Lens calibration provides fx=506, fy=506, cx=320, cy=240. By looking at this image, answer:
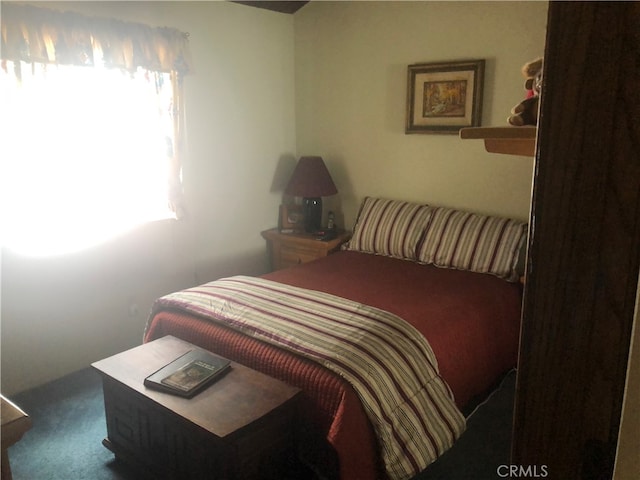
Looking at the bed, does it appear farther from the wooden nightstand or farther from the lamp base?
the lamp base

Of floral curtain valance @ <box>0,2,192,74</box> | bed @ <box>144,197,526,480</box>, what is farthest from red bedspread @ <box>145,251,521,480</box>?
floral curtain valance @ <box>0,2,192,74</box>

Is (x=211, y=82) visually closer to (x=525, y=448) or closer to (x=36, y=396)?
(x=36, y=396)

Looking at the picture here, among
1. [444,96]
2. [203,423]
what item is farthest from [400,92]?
[203,423]

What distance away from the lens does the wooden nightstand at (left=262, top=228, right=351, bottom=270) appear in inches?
139

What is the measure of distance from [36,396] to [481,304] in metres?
2.33

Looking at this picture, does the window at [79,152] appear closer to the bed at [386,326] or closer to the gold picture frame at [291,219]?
the bed at [386,326]

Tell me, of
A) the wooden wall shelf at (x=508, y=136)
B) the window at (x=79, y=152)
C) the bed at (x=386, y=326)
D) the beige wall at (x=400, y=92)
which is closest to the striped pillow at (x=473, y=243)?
the bed at (x=386, y=326)

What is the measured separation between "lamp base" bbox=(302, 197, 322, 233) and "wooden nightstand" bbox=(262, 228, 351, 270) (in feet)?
0.27

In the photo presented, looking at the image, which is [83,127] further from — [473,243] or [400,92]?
[473,243]

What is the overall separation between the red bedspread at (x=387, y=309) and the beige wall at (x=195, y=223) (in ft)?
2.15

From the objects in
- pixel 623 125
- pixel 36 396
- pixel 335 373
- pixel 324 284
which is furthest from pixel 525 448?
pixel 36 396

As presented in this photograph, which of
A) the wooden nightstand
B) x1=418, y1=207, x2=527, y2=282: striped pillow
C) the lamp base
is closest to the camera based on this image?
x1=418, y1=207, x2=527, y2=282: striped pillow

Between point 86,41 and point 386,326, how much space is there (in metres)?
2.08

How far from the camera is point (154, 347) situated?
2.17 meters
